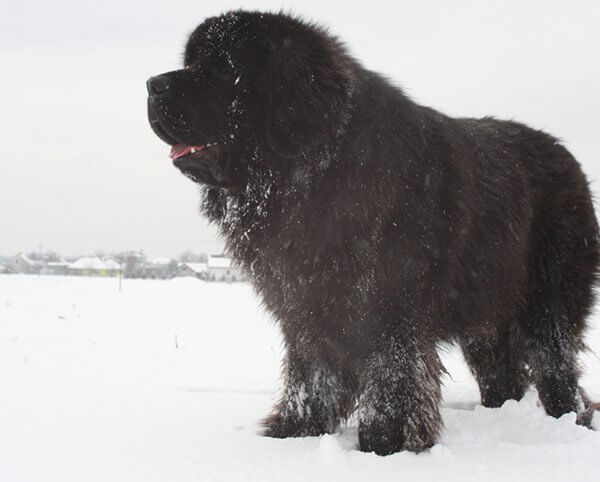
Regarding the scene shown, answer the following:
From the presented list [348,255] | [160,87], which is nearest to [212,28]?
[160,87]

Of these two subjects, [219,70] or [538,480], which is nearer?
[538,480]

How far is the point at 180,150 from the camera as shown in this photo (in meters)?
2.55

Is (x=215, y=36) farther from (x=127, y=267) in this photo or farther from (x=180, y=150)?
(x=127, y=267)

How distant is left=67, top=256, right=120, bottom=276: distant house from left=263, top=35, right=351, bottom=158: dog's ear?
87596 millimetres

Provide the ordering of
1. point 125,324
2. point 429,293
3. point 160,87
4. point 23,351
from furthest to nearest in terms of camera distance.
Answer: point 125,324
point 23,351
point 429,293
point 160,87

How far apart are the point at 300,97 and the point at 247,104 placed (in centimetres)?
23

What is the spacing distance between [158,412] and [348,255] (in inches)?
55.5

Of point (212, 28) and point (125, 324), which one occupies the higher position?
point (212, 28)

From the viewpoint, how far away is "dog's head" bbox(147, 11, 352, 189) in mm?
2475

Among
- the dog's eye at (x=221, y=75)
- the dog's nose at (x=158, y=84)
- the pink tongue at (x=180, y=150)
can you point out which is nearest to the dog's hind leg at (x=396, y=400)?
the pink tongue at (x=180, y=150)

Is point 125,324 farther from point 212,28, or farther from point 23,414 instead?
point 212,28

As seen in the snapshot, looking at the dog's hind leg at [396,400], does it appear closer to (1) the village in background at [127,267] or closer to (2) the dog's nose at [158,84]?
(2) the dog's nose at [158,84]

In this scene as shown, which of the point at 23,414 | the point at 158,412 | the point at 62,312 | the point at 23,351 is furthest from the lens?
the point at 62,312

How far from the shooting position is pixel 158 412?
3078mm
